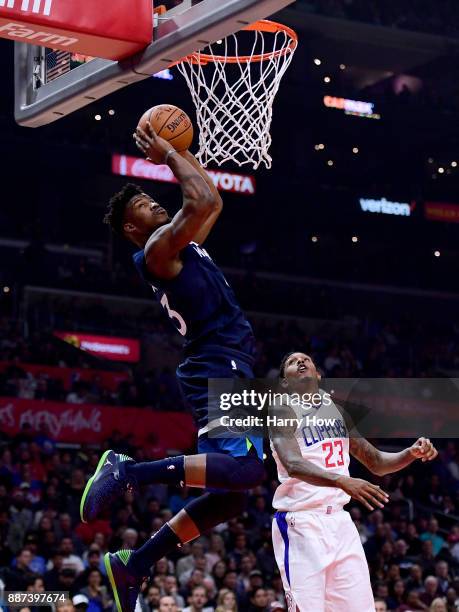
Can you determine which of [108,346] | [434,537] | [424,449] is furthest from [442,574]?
[108,346]

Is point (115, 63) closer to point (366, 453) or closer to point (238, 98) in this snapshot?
point (238, 98)

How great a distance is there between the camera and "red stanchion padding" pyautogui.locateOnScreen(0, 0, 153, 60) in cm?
571

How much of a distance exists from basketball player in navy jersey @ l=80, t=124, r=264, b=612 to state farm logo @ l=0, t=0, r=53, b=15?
808 mm

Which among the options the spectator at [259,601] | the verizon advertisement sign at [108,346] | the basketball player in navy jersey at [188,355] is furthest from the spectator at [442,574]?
the verizon advertisement sign at [108,346]

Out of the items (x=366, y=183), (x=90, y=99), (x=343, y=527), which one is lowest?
(x=343, y=527)

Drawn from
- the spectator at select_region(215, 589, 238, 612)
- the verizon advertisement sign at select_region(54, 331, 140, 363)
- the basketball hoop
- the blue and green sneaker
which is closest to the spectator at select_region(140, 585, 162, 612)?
the spectator at select_region(215, 589, 238, 612)

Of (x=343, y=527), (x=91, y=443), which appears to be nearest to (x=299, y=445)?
(x=343, y=527)

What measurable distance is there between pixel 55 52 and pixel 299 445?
8.84 ft

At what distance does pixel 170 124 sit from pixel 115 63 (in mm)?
577

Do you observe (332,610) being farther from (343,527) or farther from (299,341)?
(299,341)

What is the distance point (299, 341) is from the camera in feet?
76.0

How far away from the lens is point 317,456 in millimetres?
6516

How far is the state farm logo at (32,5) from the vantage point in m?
5.63

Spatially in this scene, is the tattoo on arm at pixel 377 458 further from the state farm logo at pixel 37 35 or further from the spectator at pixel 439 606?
the spectator at pixel 439 606
